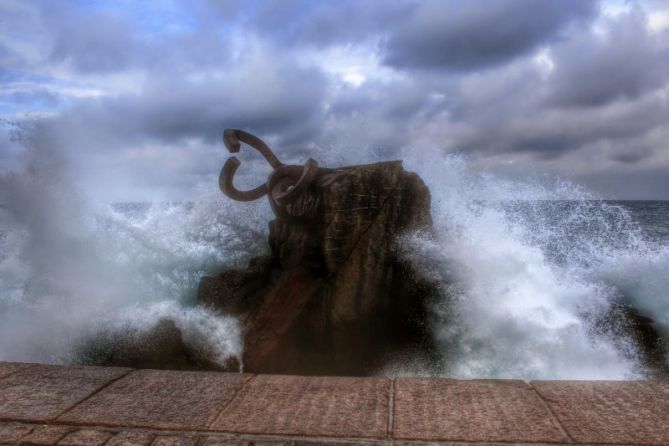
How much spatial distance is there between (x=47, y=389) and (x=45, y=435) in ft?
1.97

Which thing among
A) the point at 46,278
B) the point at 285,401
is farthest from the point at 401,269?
the point at 46,278

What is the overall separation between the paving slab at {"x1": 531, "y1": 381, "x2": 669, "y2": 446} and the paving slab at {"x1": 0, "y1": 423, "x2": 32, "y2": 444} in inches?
96.7

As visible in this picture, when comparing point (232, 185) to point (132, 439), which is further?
point (232, 185)

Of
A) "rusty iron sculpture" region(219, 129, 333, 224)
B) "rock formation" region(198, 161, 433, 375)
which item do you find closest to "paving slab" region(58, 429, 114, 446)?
"rock formation" region(198, 161, 433, 375)

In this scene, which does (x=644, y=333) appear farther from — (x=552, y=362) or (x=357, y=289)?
(x=357, y=289)

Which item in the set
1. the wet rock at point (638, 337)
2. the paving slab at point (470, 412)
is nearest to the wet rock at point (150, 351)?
the paving slab at point (470, 412)

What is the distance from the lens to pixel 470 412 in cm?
253

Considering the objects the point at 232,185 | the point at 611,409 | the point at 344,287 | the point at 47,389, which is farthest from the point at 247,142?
the point at 611,409

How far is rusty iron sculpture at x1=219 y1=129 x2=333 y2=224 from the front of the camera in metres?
5.04

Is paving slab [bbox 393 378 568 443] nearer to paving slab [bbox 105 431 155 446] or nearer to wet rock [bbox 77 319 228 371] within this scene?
paving slab [bbox 105 431 155 446]

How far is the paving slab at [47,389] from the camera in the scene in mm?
2637

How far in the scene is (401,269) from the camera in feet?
16.7

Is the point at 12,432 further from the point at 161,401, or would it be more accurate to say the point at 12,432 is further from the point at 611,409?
the point at 611,409

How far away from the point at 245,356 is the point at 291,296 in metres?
0.70
